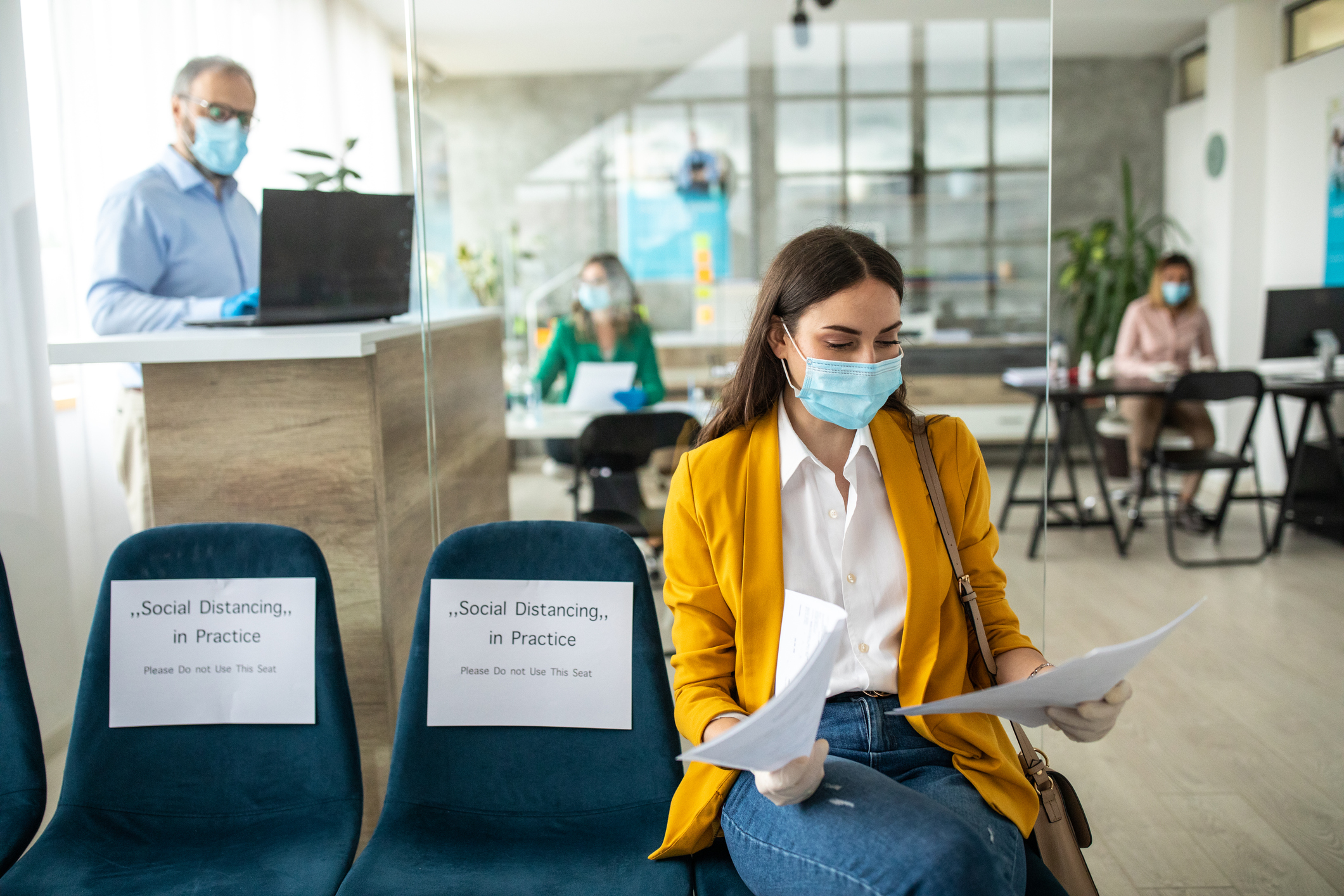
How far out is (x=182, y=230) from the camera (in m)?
2.31

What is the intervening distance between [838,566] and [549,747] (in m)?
0.55

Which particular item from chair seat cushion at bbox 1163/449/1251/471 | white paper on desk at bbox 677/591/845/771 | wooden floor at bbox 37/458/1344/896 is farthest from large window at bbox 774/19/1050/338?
white paper on desk at bbox 677/591/845/771

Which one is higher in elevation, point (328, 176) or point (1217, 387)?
point (328, 176)

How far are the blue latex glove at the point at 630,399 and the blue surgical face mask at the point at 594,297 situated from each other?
605 millimetres

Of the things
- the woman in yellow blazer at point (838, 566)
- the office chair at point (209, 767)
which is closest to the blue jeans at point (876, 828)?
the woman in yellow blazer at point (838, 566)

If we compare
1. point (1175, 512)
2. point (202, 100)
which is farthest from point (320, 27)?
point (1175, 512)

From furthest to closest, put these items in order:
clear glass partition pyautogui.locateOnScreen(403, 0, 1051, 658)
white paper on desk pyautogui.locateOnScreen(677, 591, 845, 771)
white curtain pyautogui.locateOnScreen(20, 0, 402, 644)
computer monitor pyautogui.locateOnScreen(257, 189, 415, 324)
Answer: clear glass partition pyautogui.locateOnScreen(403, 0, 1051, 658), white curtain pyautogui.locateOnScreen(20, 0, 402, 644), computer monitor pyautogui.locateOnScreen(257, 189, 415, 324), white paper on desk pyautogui.locateOnScreen(677, 591, 845, 771)

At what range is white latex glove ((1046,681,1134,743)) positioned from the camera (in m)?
1.15

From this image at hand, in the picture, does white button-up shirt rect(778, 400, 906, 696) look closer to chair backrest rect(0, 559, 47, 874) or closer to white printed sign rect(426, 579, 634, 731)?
white printed sign rect(426, 579, 634, 731)

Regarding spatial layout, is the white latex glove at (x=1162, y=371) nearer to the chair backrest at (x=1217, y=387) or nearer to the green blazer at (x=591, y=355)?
the chair backrest at (x=1217, y=387)

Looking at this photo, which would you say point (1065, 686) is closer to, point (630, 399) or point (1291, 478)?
point (630, 399)

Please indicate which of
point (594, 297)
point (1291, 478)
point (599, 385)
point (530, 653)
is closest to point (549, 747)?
point (530, 653)

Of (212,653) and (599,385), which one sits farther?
(599,385)

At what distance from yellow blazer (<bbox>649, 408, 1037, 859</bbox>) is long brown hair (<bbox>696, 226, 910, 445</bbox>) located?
6 centimetres
